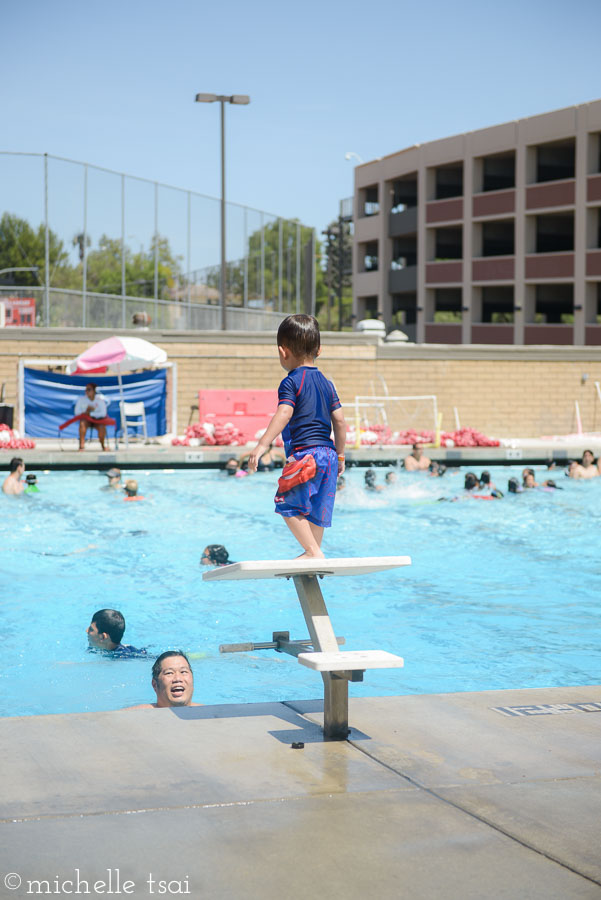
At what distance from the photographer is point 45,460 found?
65.4 ft

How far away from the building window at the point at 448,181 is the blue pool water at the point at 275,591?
34450 millimetres

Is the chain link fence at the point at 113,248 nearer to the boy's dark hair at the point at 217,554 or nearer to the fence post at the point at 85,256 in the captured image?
the fence post at the point at 85,256

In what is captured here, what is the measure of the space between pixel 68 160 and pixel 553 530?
59.1ft

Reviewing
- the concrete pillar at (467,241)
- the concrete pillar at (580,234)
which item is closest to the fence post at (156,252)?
the concrete pillar at (580,234)

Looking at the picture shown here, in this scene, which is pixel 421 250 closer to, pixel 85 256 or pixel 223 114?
pixel 223 114

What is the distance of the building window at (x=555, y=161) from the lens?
149 feet

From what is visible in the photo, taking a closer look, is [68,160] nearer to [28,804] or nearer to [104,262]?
[104,262]

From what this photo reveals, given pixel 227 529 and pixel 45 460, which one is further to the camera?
pixel 45 460

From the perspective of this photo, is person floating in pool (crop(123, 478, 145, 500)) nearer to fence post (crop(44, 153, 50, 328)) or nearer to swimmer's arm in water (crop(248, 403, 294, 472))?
fence post (crop(44, 153, 50, 328))

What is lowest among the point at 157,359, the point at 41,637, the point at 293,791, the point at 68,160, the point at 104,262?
the point at 41,637

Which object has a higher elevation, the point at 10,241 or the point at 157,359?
the point at 10,241

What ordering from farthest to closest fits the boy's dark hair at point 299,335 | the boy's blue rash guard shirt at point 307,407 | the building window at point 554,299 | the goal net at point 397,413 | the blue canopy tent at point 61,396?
the building window at point 554,299
the goal net at point 397,413
the blue canopy tent at point 61,396
the boy's blue rash guard shirt at point 307,407
the boy's dark hair at point 299,335

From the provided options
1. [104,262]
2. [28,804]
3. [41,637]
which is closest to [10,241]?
[104,262]

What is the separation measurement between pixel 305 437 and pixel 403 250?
5166 centimetres
